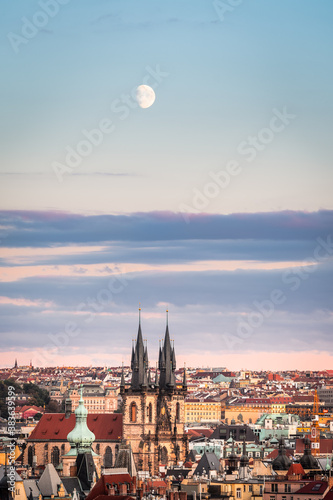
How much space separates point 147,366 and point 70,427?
25.9ft

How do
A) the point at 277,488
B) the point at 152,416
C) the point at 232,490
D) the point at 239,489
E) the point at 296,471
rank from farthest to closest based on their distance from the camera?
the point at 152,416
the point at 296,471
the point at 232,490
the point at 239,489
the point at 277,488

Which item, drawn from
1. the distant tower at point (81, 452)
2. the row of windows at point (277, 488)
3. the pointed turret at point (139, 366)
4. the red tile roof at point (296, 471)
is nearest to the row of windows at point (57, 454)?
the pointed turret at point (139, 366)

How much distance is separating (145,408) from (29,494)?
3381 centimetres

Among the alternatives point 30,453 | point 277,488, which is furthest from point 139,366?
point 277,488

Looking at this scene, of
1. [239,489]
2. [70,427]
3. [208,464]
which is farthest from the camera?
[70,427]

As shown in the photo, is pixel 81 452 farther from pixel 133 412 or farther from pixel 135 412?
pixel 133 412

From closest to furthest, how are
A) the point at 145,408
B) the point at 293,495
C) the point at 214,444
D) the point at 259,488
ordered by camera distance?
the point at 293,495 < the point at 259,488 < the point at 145,408 < the point at 214,444

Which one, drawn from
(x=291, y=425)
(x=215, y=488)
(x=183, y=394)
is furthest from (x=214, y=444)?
(x=215, y=488)

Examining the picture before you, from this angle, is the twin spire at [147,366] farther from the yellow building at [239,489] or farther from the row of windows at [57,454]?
the yellow building at [239,489]

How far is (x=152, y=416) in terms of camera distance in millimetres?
105312

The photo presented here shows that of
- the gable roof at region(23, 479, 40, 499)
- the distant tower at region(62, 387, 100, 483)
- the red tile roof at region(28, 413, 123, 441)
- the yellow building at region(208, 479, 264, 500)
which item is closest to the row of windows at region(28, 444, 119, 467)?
the red tile roof at region(28, 413, 123, 441)

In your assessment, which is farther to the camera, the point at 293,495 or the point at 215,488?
the point at 215,488

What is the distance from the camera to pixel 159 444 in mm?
105000

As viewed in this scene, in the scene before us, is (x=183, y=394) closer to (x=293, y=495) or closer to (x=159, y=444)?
(x=159, y=444)
